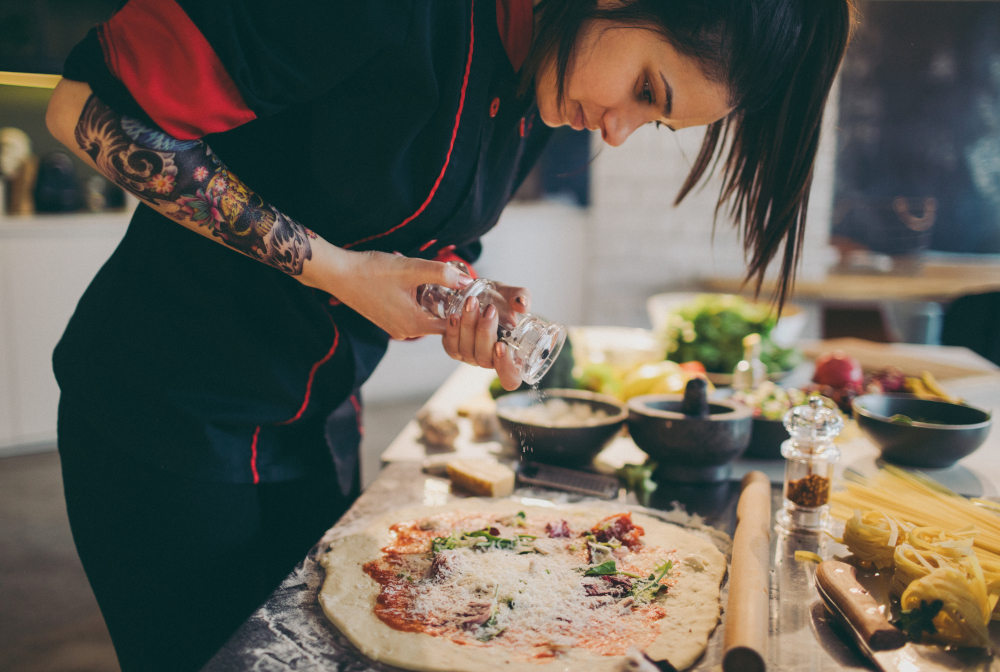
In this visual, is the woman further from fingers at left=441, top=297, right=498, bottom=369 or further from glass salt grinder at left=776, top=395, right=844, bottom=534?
glass salt grinder at left=776, top=395, right=844, bottom=534

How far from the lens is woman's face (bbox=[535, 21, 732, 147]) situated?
89 centimetres

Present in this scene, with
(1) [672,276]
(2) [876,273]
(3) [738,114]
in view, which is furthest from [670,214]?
(3) [738,114]

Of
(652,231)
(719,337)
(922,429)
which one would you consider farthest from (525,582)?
(652,231)

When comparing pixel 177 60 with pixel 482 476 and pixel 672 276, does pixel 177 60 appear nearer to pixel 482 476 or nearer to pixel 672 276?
pixel 482 476

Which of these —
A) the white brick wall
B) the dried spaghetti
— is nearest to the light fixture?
the white brick wall

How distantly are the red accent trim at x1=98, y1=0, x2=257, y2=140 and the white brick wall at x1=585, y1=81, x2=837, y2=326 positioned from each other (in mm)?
3590

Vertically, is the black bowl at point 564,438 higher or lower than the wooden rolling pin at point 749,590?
lower

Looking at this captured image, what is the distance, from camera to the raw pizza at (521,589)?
740 mm

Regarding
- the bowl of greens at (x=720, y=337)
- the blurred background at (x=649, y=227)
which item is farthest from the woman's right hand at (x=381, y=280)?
the blurred background at (x=649, y=227)

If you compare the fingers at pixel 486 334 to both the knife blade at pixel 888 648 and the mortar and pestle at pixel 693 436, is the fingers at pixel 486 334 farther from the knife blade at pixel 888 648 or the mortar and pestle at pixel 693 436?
the knife blade at pixel 888 648

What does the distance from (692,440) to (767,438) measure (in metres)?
0.25

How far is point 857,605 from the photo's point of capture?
0.77 metres

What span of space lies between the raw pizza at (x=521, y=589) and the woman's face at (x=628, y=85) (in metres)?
0.57

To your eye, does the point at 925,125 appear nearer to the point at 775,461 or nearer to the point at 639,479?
the point at 775,461
